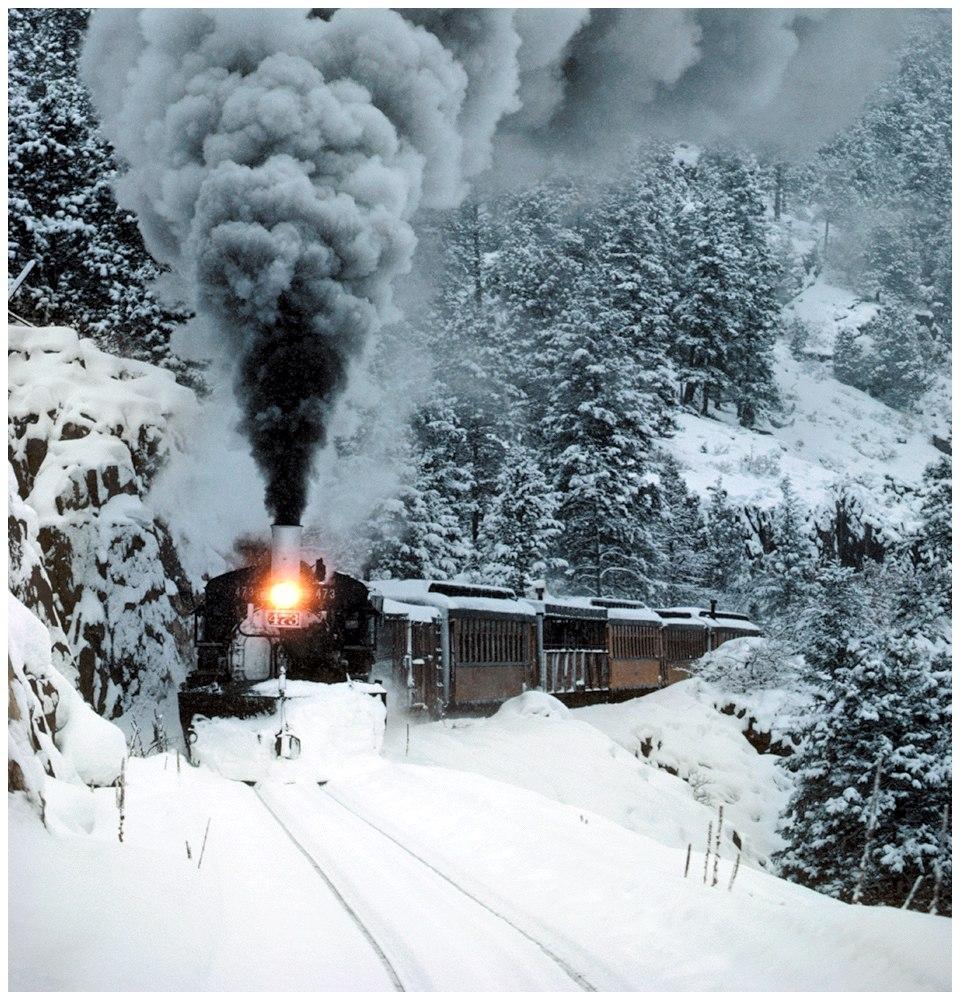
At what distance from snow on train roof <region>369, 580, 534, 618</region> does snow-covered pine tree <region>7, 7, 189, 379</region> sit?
4760 millimetres

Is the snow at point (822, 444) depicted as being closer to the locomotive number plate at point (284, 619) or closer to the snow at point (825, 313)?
the snow at point (825, 313)

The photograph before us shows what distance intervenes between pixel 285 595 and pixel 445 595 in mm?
4902

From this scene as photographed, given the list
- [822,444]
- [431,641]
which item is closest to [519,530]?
[431,641]

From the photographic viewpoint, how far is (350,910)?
16.6ft

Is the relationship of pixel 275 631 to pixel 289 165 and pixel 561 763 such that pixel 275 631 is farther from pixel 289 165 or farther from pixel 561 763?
pixel 289 165

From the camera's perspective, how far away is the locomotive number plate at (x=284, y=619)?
9.99 metres

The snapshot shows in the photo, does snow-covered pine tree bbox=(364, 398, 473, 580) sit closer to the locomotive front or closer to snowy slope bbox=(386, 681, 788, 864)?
snowy slope bbox=(386, 681, 788, 864)

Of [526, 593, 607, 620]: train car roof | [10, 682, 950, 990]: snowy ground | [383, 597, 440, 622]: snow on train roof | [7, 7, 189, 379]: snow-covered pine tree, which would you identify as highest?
[7, 7, 189, 379]: snow-covered pine tree

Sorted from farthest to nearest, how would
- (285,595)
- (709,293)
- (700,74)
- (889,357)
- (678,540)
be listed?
1. (678,540)
2. (709,293)
3. (889,357)
4. (285,595)
5. (700,74)

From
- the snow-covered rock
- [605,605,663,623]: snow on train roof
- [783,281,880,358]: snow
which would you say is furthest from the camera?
[605,605,663,623]: snow on train roof

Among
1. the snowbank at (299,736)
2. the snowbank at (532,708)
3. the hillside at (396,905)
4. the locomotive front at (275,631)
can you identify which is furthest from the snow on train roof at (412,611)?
the hillside at (396,905)

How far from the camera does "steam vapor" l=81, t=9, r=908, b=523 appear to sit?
8516 mm

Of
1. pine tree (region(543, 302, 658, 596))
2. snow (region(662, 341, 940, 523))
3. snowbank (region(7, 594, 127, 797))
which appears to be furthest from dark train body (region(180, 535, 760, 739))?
snow (region(662, 341, 940, 523))

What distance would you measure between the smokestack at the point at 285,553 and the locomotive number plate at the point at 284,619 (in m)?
0.42
